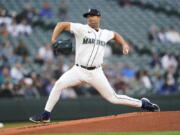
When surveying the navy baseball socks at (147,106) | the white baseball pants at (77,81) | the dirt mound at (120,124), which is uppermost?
the white baseball pants at (77,81)

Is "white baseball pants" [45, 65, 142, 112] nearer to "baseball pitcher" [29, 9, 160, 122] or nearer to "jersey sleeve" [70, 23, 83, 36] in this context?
"baseball pitcher" [29, 9, 160, 122]

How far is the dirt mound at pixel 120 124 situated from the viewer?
8008mm

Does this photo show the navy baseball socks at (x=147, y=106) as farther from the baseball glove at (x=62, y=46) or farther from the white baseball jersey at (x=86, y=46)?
the baseball glove at (x=62, y=46)

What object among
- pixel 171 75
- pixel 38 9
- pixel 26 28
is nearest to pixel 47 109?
pixel 171 75

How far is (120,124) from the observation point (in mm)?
8305

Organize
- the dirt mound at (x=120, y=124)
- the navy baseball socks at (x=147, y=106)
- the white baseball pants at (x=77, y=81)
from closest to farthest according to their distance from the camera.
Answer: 1. the dirt mound at (x=120, y=124)
2. the white baseball pants at (x=77, y=81)
3. the navy baseball socks at (x=147, y=106)

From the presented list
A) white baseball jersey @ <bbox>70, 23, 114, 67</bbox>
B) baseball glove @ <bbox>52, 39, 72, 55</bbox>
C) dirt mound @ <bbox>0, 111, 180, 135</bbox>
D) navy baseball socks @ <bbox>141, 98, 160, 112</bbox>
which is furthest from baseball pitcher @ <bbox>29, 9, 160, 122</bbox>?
navy baseball socks @ <bbox>141, 98, 160, 112</bbox>

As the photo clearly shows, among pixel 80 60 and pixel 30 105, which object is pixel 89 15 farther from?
pixel 30 105

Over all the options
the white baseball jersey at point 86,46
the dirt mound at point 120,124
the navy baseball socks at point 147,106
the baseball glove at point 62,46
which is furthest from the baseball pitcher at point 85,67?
the navy baseball socks at point 147,106

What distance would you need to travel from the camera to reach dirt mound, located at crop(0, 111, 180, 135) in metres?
8.01

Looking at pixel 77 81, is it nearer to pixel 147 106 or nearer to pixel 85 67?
pixel 85 67

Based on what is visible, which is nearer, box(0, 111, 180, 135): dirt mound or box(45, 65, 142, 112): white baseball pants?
box(0, 111, 180, 135): dirt mound

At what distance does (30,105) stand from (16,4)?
5992 millimetres

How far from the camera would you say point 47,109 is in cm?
817
